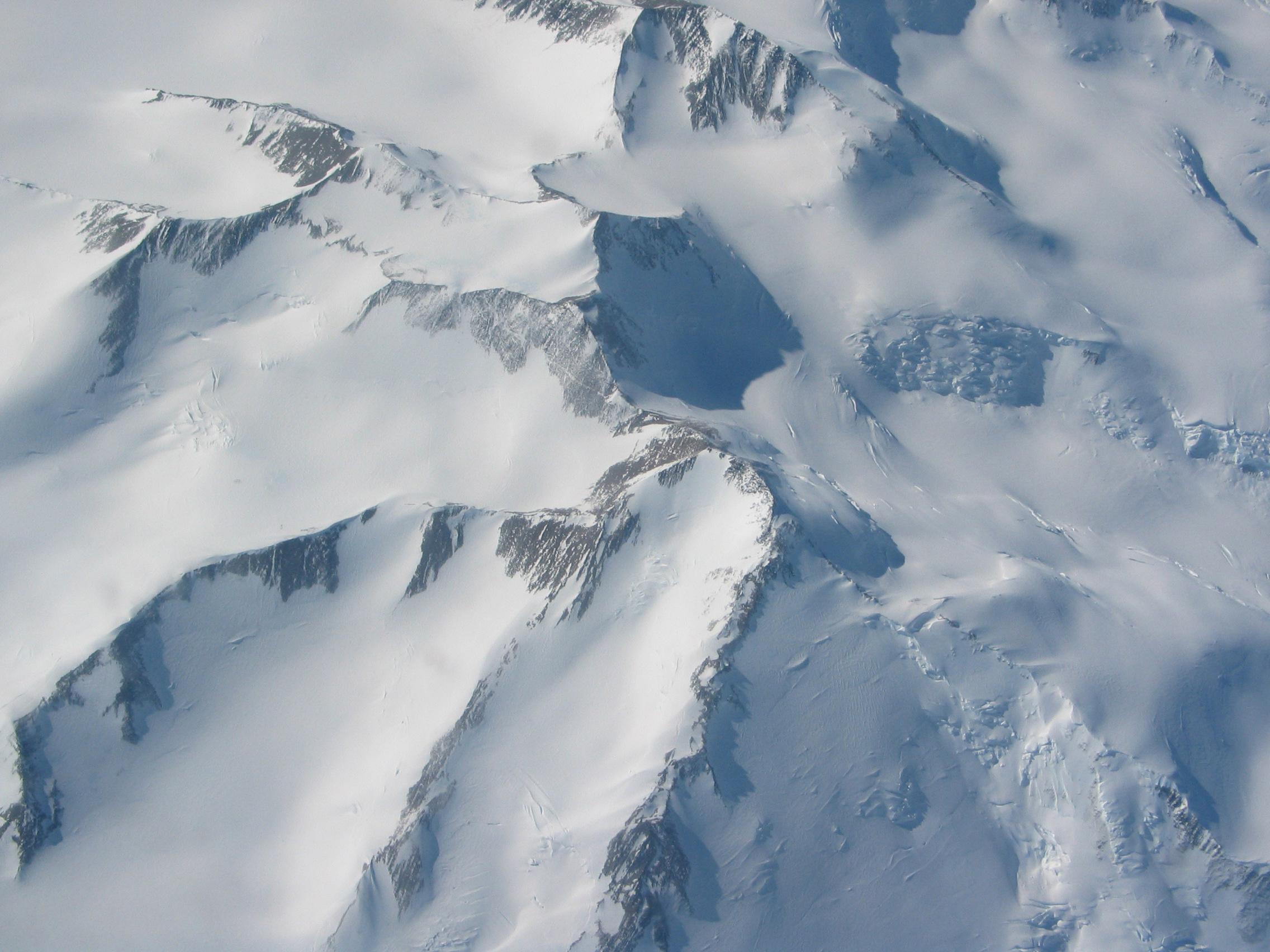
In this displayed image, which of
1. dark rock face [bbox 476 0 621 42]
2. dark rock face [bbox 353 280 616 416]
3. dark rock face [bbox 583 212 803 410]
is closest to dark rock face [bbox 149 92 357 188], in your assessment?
dark rock face [bbox 353 280 616 416]

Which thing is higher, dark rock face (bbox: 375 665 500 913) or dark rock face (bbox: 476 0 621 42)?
dark rock face (bbox: 476 0 621 42)

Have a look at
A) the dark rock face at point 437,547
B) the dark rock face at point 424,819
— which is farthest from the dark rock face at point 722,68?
the dark rock face at point 424,819

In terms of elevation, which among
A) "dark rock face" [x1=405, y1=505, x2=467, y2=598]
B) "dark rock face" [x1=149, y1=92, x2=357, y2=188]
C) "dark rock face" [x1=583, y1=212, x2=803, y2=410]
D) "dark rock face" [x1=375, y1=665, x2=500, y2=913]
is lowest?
"dark rock face" [x1=375, y1=665, x2=500, y2=913]

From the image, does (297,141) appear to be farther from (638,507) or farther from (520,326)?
(638,507)

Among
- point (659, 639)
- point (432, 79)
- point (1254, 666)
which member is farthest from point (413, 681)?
point (432, 79)

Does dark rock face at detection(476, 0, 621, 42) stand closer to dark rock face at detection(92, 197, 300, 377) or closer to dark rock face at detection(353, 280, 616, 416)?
dark rock face at detection(92, 197, 300, 377)

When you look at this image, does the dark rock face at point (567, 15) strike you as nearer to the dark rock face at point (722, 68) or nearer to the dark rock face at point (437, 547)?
the dark rock face at point (722, 68)

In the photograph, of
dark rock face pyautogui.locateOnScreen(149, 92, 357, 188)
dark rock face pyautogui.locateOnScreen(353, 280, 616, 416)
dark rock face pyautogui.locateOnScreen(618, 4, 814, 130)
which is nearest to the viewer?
dark rock face pyautogui.locateOnScreen(353, 280, 616, 416)

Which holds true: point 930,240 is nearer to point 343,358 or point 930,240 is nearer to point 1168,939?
point 343,358
